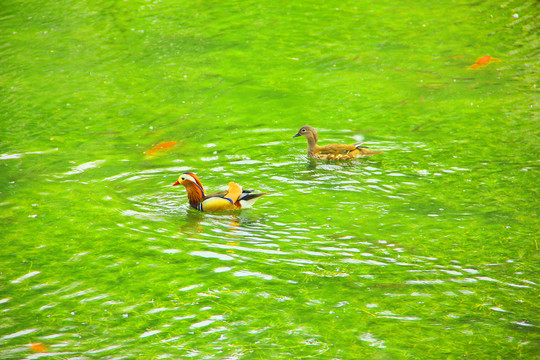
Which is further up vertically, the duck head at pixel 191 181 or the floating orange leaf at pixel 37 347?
the duck head at pixel 191 181

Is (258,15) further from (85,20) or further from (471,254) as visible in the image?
(471,254)

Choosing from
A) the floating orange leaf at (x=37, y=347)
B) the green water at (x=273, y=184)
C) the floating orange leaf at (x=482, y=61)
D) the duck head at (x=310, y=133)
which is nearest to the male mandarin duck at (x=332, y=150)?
the duck head at (x=310, y=133)

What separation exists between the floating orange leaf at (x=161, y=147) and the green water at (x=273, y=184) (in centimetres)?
16

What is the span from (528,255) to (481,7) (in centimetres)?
1551

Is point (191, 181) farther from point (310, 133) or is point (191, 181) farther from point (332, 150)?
point (310, 133)

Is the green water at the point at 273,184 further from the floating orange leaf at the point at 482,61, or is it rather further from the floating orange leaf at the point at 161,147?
the floating orange leaf at the point at 482,61

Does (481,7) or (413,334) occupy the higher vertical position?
(481,7)

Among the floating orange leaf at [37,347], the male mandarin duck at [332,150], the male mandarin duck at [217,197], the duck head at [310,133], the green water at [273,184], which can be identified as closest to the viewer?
the floating orange leaf at [37,347]

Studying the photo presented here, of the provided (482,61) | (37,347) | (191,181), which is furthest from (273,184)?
(482,61)

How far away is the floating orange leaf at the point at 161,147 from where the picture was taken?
481 inches

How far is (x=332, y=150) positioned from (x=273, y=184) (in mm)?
1763

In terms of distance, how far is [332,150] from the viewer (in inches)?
454

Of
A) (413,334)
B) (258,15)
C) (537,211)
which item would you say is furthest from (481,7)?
(413,334)

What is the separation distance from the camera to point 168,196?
10.2 metres
